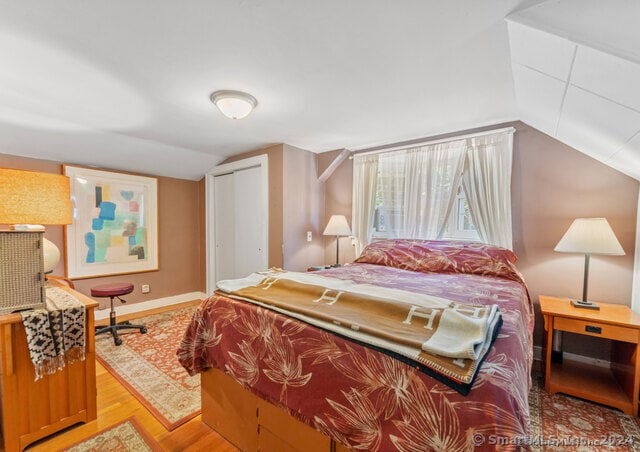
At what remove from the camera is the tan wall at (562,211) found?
210 centimetres

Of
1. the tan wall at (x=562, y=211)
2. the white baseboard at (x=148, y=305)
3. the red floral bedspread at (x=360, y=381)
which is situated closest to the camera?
the red floral bedspread at (x=360, y=381)

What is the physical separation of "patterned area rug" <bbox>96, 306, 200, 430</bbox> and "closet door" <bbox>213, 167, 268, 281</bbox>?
40.6 inches

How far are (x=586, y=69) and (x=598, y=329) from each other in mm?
1628

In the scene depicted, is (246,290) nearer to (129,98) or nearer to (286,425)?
(286,425)

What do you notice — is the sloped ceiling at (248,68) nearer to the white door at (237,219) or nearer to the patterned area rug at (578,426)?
the white door at (237,219)

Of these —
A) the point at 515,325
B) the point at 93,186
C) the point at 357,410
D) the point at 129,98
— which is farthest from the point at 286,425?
the point at 93,186

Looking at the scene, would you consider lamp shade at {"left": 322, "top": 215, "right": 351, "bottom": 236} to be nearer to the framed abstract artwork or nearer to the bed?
the bed

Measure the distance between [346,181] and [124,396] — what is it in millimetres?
3021

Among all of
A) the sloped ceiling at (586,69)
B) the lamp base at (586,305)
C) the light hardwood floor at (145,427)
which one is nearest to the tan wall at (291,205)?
the light hardwood floor at (145,427)

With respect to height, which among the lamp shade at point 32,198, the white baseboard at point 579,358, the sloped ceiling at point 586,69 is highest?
the sloped ceiling at point 586,69

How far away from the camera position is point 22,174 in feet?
5.12

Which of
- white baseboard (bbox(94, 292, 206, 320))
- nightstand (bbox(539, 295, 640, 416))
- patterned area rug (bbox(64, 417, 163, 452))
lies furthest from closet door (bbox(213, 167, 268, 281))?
nightstand (bbox(539, 295, 640, 416))

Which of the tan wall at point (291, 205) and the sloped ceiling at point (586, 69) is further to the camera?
the tan wall at point (291, 205)

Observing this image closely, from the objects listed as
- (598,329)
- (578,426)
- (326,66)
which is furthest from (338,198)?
(578,426)
